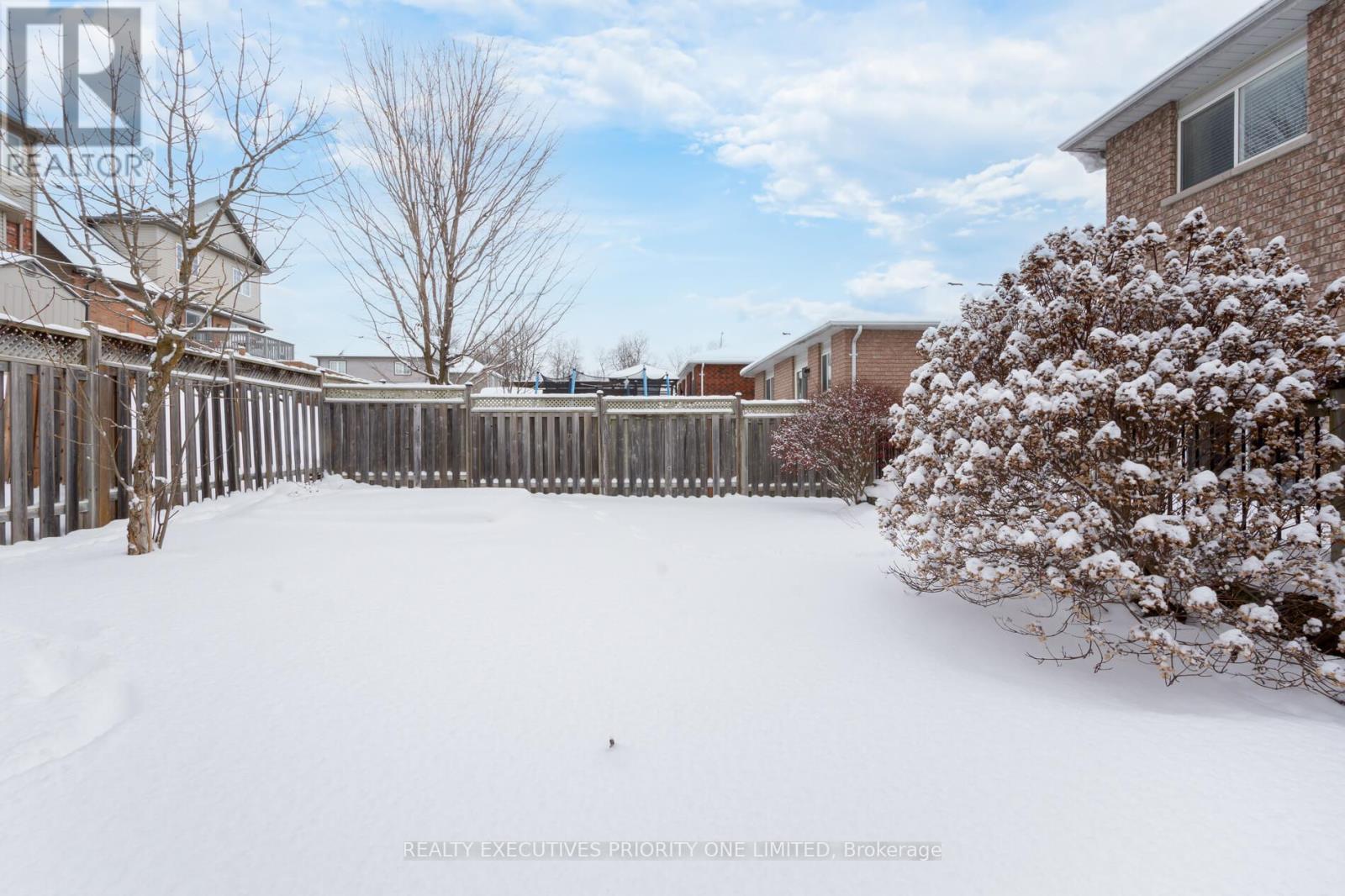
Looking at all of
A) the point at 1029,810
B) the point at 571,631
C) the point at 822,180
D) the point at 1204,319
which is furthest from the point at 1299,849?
the point at 822,180

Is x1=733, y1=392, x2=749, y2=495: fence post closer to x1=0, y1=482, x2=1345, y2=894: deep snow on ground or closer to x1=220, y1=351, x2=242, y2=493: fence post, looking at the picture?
x1=0, y1=482, x2=1345, y2=894: deep snow on ground

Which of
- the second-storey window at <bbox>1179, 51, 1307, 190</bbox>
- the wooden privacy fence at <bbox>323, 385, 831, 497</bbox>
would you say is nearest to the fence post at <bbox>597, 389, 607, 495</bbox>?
the wooden privacy fence at <bbox>323, 385, 831, 497</bbox>

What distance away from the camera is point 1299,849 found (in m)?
1.86

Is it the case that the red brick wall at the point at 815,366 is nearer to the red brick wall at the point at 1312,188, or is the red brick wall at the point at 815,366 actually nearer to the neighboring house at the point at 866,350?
the neighboring house at the point at 866,350

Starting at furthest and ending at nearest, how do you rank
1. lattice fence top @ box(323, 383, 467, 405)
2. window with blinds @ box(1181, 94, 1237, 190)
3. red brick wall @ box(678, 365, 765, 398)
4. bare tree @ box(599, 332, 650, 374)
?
1. bare tree @ box(599, 332, 650, 374)
2. red brick wall @ box(678, 365, 765, 398)
3. lattice fence top @ box(323, 383, 467, 405)
4. window with blinds @ box(1181, 94, 1237, 190)

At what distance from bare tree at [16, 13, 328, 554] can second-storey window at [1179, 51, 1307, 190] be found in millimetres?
9974

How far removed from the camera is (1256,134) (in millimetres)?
7777

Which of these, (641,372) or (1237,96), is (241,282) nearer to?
(1237,96)

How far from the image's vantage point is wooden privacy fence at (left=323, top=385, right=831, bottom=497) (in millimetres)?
10016

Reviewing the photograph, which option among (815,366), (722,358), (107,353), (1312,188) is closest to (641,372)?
(722,358)

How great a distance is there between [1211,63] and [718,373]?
21508 mm

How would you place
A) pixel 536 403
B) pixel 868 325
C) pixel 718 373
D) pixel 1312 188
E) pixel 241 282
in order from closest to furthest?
pixel 241 282, pixel 1312 188, pixel 536 403, pixel 868 325, pixel 718 373

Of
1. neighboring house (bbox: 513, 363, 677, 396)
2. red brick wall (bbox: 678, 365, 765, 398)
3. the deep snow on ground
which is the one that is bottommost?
the deep snow on ground

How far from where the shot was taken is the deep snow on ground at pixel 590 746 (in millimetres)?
1804
